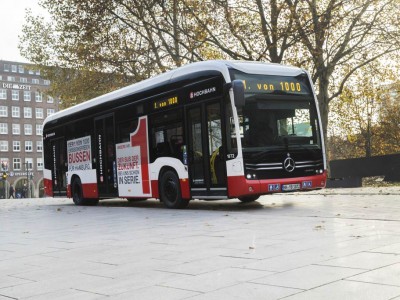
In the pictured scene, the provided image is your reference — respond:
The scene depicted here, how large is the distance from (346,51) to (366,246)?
19.3m

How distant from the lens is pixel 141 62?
1117 inches

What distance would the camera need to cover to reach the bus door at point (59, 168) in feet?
64.2

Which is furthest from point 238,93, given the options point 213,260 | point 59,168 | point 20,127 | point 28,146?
point 20,127

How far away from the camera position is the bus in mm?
11992

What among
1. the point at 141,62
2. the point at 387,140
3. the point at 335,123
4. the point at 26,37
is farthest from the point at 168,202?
the point at 387,140

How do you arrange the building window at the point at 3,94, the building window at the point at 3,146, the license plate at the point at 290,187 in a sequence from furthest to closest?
the building window at the point at 3,94
the building window at the point at 3,146
the license plate at the point at 290,187

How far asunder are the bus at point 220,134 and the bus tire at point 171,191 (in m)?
0.02

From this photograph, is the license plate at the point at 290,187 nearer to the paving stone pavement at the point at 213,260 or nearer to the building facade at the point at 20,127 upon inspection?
the paving stone pavement at the point at 213,260

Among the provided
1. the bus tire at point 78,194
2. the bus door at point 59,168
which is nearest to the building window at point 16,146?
the bus door at point 59,168

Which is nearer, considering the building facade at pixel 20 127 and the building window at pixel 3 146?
the building window at pixel 3 146

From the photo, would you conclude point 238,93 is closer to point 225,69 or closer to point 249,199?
point 225,69

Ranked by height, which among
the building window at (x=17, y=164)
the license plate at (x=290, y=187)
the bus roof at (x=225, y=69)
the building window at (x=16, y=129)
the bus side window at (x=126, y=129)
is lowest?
the license plate at (x=290, y=187)

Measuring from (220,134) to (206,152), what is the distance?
63 centimetres

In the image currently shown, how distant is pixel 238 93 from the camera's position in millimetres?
11500
